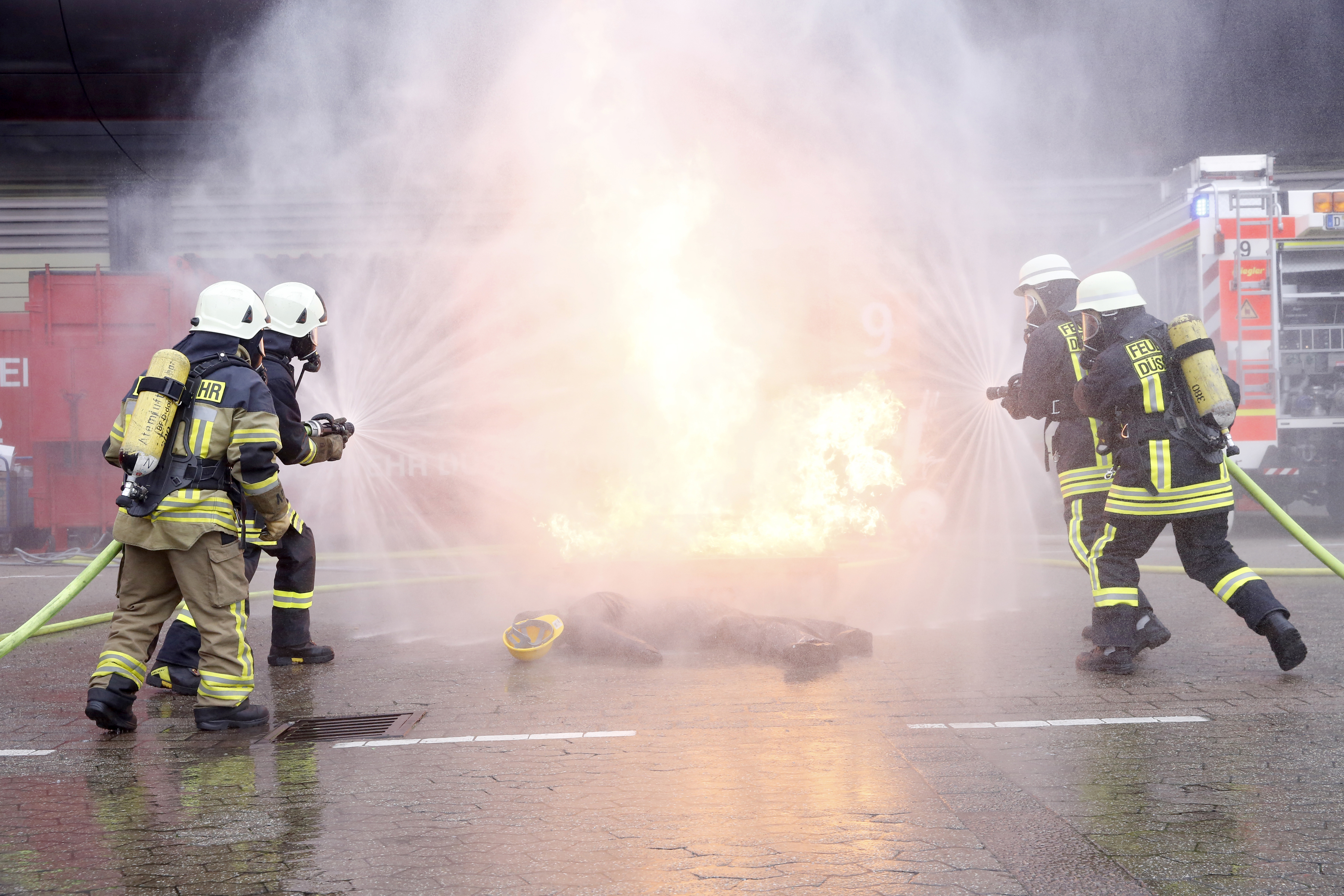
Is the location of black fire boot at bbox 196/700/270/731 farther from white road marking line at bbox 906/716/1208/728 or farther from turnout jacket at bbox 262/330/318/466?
white road marking line at bbox 906/716/1208/728

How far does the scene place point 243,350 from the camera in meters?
4.63

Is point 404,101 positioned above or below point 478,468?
above

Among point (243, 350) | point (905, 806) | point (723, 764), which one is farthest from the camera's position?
point (243, 350)

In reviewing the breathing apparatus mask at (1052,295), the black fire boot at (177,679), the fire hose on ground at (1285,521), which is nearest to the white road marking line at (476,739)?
the black fire boot at (177,679)

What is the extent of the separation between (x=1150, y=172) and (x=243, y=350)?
11.0 meters

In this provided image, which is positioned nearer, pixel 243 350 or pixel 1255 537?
pixel 243 350

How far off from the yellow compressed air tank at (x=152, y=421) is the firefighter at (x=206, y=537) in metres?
0.07

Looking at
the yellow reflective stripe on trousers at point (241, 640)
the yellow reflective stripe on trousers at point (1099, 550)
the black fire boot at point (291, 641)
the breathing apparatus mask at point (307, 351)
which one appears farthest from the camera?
the black fire boot at point (291, 641)

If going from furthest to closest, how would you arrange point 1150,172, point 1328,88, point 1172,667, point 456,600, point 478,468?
1. point 1150,172
2. point 478,468
3. point 1328,88
4. point 456,600
5. point 1172,667

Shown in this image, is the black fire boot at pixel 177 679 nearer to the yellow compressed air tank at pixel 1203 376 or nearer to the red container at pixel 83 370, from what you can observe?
the yellow compressed air tank at pixel 1203 376

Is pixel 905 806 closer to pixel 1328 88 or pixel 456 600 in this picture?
pixel 456 600

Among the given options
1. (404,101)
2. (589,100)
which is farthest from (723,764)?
(404,101)

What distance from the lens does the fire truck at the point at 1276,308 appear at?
1029cm

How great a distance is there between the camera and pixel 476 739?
4109 mm
